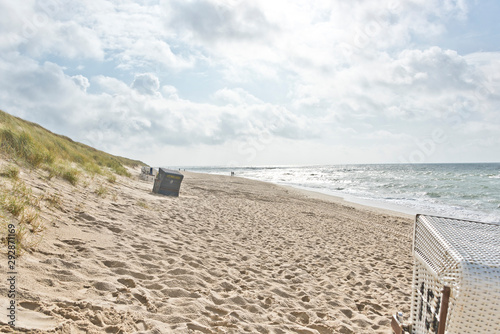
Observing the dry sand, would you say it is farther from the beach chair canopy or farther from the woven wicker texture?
the beach chair canopy

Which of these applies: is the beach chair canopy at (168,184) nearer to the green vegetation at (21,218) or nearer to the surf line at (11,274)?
the green vegetation at (21,218)

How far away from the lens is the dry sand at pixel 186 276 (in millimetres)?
2795

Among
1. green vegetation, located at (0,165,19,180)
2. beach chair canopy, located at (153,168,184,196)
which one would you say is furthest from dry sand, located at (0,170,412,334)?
beach chair canopy, located at (153,168,184,196)

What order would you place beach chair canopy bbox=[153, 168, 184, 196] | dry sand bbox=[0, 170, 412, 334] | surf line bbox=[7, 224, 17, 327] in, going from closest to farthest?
surf line bbox=[7, 224, 17, 327] < dry sand bbox=[0, 170, 412, 334] < beach chair canopy bbox=[153, 168, 184, 196]

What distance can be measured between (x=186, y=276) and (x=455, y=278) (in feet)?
10.4

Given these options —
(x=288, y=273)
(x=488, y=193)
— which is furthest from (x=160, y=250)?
(x=488, y=193)

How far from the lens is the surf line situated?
2.27 m

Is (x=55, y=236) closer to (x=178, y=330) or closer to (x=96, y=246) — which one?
(x=96, y=246)

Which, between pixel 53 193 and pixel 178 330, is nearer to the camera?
pixel 178 330


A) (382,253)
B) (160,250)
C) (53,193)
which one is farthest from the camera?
(382,253)

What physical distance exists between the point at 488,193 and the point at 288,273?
996 inches

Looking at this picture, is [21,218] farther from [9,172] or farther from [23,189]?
[9,172]

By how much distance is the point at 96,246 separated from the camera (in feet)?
14.3

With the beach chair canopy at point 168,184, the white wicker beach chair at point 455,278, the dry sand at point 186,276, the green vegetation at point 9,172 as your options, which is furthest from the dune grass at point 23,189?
the white wicker beach chair at point 455,278
